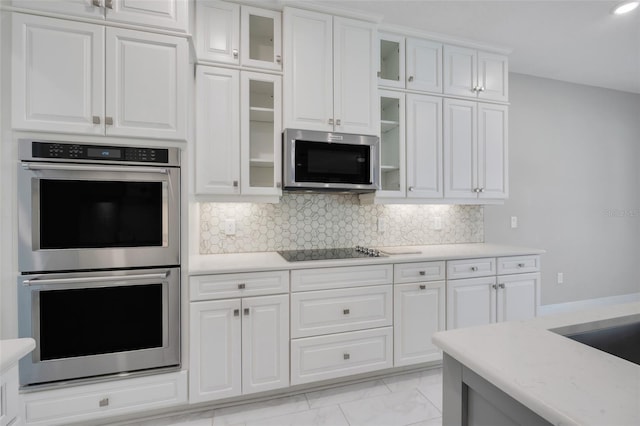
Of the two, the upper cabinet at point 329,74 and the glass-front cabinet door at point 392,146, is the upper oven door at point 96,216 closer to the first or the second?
the upper cabinet at point 329,74

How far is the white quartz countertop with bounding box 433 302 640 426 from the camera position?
469 millimetres

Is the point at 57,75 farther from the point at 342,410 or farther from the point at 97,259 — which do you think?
the point at 342,410

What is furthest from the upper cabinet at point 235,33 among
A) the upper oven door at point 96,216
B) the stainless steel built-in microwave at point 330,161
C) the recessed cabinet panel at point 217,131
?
the upper oven door at point 96,216

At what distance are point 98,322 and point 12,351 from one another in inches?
40.8

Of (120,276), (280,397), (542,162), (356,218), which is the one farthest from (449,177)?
(120,276)

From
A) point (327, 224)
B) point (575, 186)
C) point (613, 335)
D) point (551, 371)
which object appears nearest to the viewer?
point (551, 371)

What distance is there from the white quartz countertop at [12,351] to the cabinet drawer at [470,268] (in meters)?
2.36

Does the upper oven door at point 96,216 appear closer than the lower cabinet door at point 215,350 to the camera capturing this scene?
Yes

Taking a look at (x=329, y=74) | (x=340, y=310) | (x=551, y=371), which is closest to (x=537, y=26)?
(x=329, y=74)

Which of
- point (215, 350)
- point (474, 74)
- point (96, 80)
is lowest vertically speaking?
point (215, 350)

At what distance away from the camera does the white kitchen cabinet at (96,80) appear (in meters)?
1.55

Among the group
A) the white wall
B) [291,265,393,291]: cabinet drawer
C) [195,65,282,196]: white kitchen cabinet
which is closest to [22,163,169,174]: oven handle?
[195,65,282,196]: white kitchen cabinet

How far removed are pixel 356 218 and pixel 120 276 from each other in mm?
1837

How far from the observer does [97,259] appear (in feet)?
5.41
